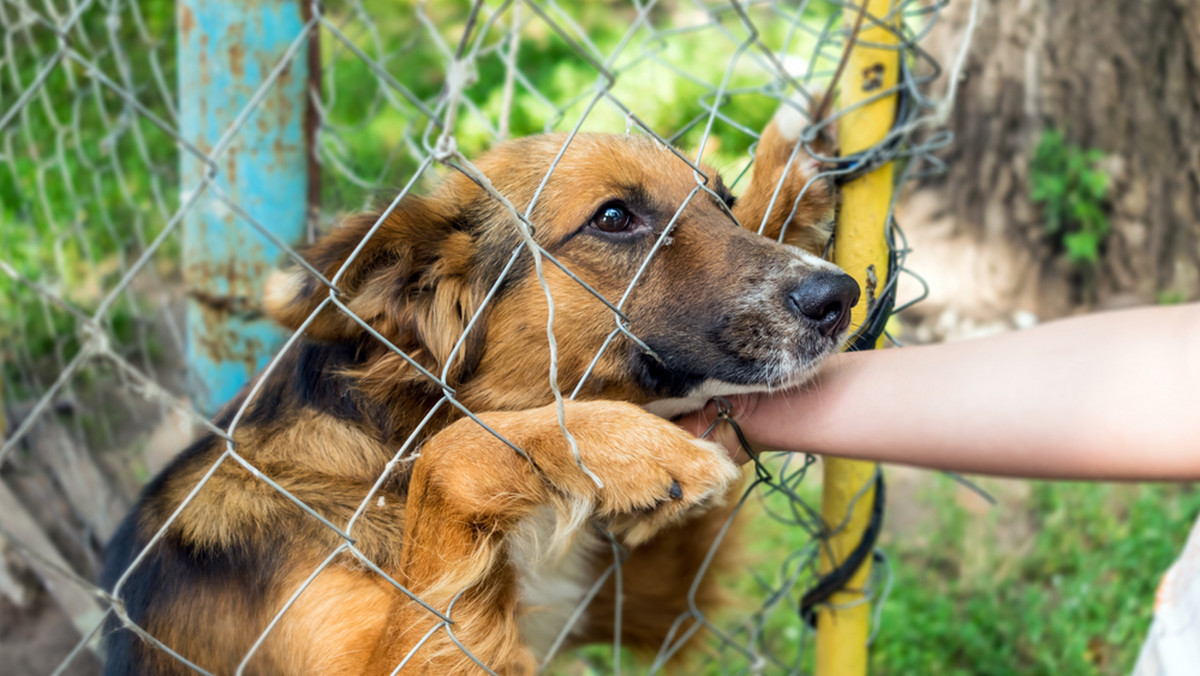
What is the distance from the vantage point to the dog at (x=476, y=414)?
1815mm

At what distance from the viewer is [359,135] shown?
19.9 feet

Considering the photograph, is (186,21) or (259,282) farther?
(259,282)

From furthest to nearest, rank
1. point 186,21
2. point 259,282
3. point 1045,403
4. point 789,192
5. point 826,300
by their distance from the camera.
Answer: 1. point 259,282
2. point 186,21
3. point 789,192
4. point 826,300
5. point 1045,403

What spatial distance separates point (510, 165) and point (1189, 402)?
190 cm

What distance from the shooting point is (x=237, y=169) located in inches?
117

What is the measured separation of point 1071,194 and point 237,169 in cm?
454

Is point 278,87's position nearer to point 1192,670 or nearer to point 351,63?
point 1192,670

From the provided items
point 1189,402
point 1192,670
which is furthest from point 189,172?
point 1192,670

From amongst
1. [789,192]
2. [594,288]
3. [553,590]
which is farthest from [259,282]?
[789,192]

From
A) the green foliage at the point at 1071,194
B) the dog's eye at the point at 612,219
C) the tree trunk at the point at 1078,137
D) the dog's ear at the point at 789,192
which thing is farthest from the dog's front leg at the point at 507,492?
the green foliage at the point at 1071,194

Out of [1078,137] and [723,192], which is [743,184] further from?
[1078,137]

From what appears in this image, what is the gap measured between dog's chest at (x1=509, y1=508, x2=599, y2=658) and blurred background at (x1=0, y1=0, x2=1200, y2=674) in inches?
26.7

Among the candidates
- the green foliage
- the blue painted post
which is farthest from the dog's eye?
the green foliage

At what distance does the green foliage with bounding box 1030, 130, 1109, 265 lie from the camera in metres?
4.84
